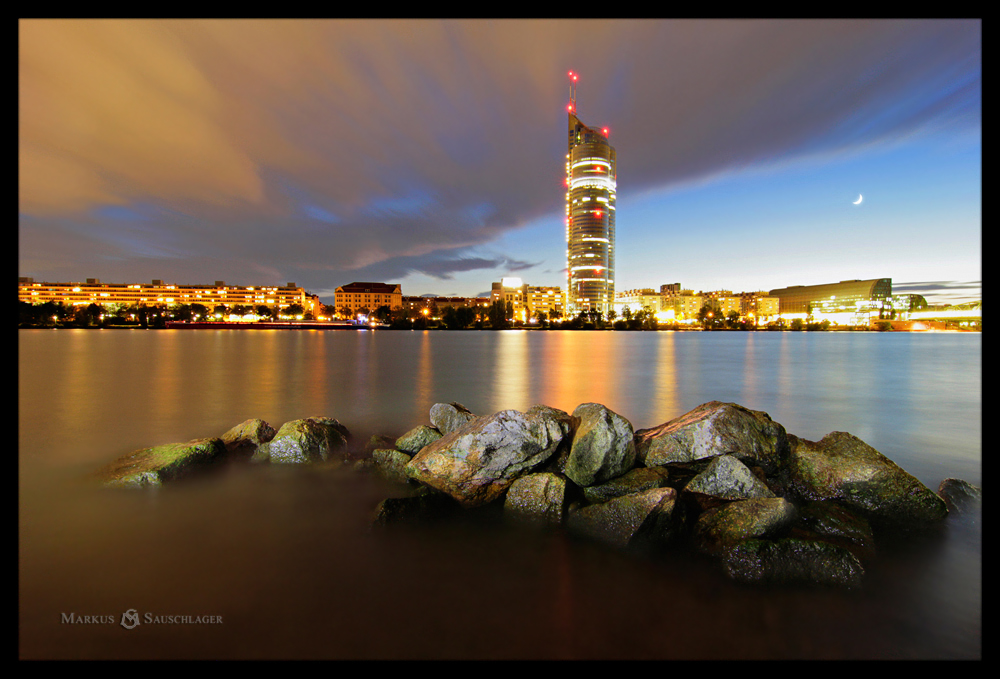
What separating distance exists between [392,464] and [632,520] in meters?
4.33

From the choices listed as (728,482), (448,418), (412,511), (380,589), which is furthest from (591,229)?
(380,589)

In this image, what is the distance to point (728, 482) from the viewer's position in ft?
17.9

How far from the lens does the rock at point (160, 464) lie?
21.5ft

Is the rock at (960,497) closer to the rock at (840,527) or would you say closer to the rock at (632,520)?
the rock at (840,527)

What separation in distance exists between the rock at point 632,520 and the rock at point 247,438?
6.66 meters

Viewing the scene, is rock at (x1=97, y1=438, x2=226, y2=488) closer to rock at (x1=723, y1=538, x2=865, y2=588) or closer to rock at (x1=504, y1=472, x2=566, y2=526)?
rock at (x1=504, y1=472, x2=566, y2=526)

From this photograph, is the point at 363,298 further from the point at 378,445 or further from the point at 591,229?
the point at 378,445

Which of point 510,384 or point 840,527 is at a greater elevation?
point 840,527

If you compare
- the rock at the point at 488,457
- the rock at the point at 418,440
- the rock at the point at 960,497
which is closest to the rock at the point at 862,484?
the rock at the point at 960,497

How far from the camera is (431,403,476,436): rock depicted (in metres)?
8.20

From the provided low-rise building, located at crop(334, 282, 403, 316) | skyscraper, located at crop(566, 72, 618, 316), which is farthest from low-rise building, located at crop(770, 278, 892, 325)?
low-rise building, located at crop(334, 282, 403, 316)

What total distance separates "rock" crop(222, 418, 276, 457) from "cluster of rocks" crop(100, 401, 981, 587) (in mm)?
876
